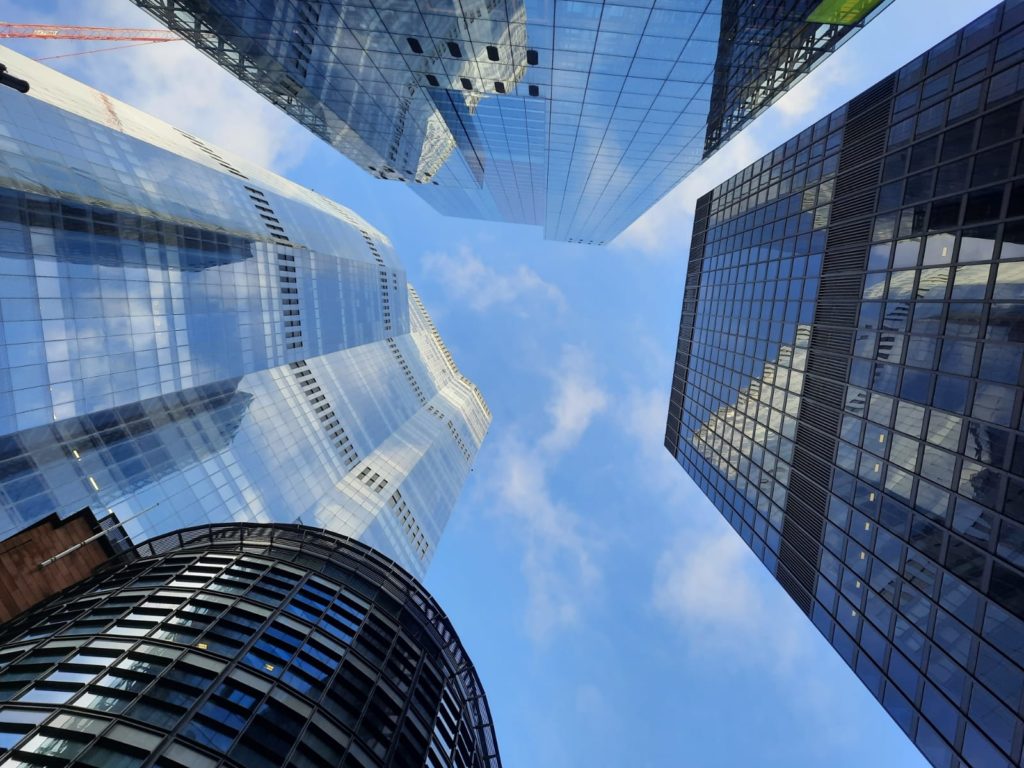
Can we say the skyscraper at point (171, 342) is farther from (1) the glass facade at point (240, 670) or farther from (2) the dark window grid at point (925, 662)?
(2) the dark window grid at point (925, 662)

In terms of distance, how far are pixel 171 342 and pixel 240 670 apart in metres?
39.1

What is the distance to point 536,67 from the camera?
99.2ft

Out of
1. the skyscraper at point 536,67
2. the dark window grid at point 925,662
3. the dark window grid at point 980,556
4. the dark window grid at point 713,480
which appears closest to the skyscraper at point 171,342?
the skyscraper at point 536,67

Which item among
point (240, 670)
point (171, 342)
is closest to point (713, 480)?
point (240, 670)

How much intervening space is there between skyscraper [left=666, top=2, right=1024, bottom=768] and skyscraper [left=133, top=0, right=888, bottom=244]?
6326mm

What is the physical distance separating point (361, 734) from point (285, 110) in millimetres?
50886

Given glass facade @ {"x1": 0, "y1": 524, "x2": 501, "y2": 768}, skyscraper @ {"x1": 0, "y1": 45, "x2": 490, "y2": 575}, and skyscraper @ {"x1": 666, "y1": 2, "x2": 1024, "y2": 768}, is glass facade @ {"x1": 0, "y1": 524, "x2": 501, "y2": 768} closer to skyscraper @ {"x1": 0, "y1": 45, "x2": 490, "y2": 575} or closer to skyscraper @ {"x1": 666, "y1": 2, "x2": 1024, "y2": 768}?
skyscraper @ {"x1": 0, "y1": 45, "x2": 490, "y2": 575}

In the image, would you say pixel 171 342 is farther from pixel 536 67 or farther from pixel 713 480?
pixel 713 480

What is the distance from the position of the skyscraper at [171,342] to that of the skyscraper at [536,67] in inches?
628

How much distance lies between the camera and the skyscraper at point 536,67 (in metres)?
25.0

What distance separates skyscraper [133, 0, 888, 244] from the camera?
81.9ft

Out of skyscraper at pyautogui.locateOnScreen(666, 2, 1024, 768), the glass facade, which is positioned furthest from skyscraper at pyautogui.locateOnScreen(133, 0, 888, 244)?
the glass facade

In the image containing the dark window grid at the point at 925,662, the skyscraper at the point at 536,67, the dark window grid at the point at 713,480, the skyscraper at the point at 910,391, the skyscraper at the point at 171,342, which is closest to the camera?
the skyscraper at the point at 910,391

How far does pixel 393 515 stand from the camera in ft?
283
